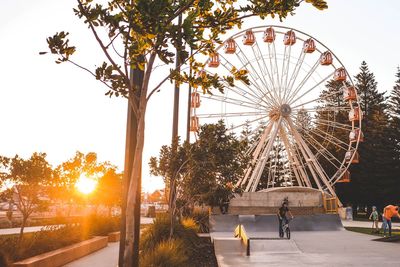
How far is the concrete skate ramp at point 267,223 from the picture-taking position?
71.5 feet

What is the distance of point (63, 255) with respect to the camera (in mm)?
9266

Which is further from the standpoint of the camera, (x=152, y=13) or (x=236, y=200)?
(x=236, y=200)

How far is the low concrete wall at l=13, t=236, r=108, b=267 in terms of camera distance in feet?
25.2

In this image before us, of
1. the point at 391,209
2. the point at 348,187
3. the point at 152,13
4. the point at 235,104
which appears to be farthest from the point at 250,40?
the point at 348,187

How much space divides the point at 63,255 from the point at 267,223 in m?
15.1

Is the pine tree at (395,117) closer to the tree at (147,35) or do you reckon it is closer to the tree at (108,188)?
the tree at (108,188)

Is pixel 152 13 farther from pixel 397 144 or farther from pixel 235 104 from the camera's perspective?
pixel 397 144

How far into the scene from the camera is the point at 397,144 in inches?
1991

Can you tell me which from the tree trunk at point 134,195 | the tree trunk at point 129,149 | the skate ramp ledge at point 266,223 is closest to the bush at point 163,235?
the tree trunk at point 129,149

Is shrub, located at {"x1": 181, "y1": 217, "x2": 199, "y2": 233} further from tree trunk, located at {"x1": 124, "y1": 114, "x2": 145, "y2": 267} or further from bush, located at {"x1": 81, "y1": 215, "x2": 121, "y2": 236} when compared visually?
tree trunk, located at {"x1": 124, "y1": 114, "x2": 145, "y2": 267}

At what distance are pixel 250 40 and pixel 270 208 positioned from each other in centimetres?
1263

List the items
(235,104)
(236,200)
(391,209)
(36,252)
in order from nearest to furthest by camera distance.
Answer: (36,252), (391,209), (236,200), (235,104)

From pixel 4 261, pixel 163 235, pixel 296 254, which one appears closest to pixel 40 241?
pixel 4 261

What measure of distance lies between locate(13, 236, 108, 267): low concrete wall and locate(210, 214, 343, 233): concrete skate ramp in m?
10.1
